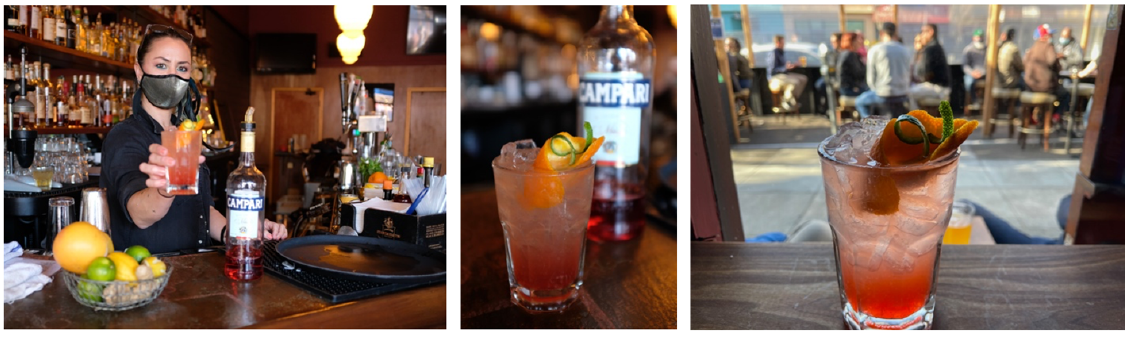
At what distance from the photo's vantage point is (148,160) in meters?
1.87

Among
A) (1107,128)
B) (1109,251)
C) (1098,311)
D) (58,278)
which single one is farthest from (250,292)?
(1107,128)

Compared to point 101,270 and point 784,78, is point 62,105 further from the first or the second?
point 784,78

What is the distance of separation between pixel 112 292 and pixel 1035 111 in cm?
794

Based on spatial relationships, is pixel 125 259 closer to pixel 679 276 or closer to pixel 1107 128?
pixel 679 276

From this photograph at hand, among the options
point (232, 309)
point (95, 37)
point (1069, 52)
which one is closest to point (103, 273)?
point (232, 309)

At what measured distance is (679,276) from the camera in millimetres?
1182

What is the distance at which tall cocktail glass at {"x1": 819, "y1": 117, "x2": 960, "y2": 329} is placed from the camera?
864 mm

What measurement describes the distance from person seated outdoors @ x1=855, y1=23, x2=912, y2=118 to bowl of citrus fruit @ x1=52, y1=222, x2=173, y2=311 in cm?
647

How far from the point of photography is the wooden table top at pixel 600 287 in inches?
39.4

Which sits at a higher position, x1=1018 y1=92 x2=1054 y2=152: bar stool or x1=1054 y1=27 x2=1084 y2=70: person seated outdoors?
x1=1054 y1=27 x2=1084 y2=70: person seated outdoors

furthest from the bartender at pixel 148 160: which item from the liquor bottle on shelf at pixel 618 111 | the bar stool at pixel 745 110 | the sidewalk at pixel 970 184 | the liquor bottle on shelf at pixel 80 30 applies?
the bar stool at pixel 745 110

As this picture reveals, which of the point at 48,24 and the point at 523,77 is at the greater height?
the point at 48,24

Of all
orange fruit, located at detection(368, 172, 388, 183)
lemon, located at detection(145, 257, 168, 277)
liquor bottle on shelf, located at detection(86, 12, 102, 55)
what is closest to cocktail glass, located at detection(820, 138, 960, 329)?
lemon, located at detection(145, 257, 168, 277)

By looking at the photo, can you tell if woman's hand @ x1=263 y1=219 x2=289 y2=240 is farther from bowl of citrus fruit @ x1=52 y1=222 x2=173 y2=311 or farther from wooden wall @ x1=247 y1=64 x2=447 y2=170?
wooden wall @ x1=247 y1=64 x2=447 y2=170
